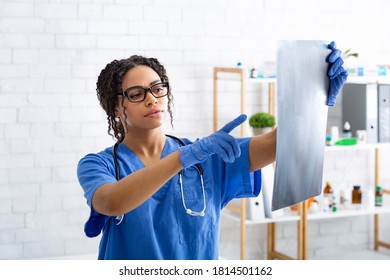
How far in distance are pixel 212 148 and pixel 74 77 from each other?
2240mm

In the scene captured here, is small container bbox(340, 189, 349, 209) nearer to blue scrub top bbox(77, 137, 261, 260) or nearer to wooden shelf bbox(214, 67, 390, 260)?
wooden shelf bbox(214, 67, 390, 260)

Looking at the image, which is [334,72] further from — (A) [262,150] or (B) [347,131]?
(B) [347,131]

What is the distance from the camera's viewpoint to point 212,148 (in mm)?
1515

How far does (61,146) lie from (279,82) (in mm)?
2293

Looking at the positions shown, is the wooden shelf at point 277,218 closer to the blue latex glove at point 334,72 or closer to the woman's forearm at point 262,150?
the woman's forearm at point 262,150

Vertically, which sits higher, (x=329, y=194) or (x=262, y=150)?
(x=262, y=150)

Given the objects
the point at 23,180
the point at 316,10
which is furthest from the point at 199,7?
the point at 23,180

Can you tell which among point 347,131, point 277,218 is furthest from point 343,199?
point 277,218

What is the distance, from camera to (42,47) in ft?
11.7

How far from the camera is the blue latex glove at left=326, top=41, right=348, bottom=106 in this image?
156 cm

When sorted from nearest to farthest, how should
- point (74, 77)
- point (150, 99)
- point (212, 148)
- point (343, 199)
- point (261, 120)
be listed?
point (212, 148), point (150, 99), point (74, 77), point (261, 120), point (343, 199)

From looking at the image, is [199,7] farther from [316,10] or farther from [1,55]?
[1,55]

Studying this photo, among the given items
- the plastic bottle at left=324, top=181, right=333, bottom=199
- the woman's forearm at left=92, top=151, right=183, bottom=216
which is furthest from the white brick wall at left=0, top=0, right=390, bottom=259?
the woman's forearm at left=92, top=151, right=183, bottom=216

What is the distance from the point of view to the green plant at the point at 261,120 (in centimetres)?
373
